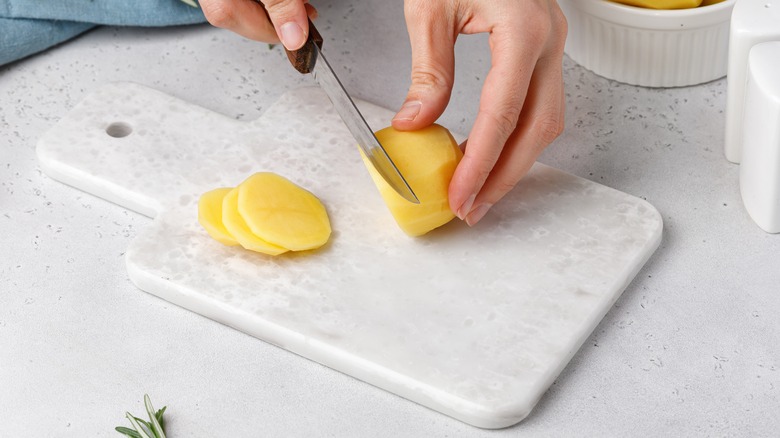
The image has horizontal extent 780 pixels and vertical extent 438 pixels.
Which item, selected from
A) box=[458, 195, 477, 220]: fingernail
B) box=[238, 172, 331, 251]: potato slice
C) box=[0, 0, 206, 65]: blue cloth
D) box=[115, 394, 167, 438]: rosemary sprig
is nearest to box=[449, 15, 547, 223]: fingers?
box=[458, 195, 477, 220]: fingernail

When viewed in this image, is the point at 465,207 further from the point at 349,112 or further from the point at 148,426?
the point at 148,426

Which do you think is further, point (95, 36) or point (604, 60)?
point (95, 36)

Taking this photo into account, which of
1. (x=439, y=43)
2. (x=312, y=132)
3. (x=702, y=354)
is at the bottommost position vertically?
(x=702, y=354)

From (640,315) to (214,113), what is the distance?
0.92 m

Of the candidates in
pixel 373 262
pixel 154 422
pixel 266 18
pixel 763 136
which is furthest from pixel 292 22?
pixel 763 136

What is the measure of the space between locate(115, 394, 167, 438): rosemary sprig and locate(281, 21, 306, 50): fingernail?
2.09 feet

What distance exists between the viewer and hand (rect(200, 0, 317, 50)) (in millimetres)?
1730

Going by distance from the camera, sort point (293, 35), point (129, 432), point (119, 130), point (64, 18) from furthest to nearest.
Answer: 1. point (64, 18)
2. point (119, 130)
3. point (293, 35)
4. point (129, 432)

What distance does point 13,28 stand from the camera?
7.30ft

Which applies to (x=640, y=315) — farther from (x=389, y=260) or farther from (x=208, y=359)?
(x=208, y=359)

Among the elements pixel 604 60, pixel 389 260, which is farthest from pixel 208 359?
pixel 604 60

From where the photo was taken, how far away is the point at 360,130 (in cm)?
168

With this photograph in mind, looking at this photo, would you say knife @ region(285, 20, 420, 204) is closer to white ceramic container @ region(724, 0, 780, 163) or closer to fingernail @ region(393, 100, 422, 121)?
fingernail @ region(393, 100, 422, 121)

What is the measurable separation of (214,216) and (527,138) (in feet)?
1.79
